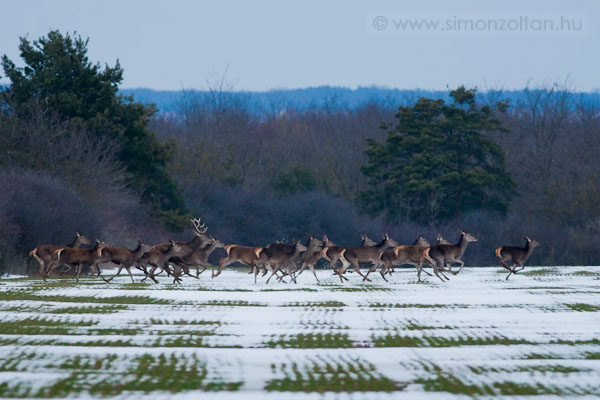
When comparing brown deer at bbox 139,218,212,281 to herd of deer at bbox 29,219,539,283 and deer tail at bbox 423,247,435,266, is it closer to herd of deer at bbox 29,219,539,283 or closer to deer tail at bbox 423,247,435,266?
herd of deer at bbox 29,219,539,283

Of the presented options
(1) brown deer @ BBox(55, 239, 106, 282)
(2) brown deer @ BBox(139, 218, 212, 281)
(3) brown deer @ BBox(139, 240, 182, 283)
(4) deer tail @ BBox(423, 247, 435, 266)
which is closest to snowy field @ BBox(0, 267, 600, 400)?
(1) brown deer @ BBox(55, 239, 106, 282)

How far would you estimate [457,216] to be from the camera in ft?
188

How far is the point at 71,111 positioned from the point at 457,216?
2586cm

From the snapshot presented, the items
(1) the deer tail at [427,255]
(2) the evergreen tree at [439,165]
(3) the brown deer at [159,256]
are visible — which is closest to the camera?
(3) the brown deer at [159,256]

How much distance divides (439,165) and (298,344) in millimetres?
45371

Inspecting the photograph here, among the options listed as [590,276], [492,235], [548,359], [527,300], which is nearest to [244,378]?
[548,359]

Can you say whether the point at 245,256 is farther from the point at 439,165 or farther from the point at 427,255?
the point at 439,165

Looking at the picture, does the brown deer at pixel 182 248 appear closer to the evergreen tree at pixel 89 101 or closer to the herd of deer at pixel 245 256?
the herd of deer at pixel 245 256

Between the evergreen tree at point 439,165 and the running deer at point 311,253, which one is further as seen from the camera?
the evergreen tree at point 439,165

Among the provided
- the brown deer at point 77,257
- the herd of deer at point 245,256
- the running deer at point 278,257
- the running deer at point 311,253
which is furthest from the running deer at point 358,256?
the brown deer at point 77,257

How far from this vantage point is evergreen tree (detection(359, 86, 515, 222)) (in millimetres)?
56406

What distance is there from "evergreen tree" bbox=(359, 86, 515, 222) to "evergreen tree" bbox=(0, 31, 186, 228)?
15.2 m

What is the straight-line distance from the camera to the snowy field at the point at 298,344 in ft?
29.5

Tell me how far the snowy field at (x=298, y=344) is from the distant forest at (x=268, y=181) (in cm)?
1455
